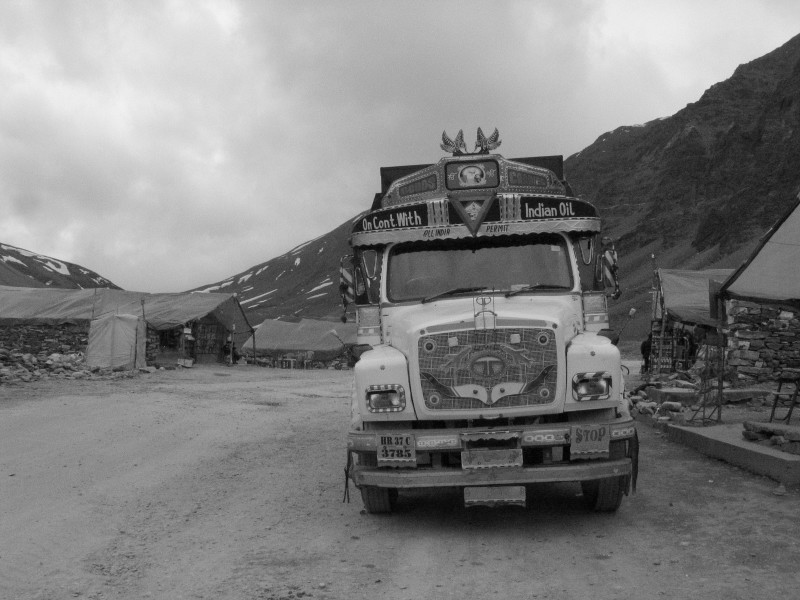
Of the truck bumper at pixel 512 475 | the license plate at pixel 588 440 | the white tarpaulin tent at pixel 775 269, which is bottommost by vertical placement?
the truck bumper at pixel 512 475

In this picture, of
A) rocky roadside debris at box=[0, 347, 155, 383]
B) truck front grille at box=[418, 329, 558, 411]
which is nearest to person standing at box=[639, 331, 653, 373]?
rocky roadside debris at box=[0, 347, 155, 383]

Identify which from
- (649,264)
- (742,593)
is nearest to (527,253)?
(742,593)

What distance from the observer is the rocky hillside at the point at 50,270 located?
6083 inches

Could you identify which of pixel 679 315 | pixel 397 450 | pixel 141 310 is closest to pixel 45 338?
pixel 141 310

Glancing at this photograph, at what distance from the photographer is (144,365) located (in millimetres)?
31766

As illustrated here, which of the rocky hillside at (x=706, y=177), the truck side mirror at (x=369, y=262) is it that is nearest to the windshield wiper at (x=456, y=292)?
the truck side mirror at (x=369, y=262)

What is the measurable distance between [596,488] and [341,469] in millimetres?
3795

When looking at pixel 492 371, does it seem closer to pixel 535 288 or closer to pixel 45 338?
pixel 535 288

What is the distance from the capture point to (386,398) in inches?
271

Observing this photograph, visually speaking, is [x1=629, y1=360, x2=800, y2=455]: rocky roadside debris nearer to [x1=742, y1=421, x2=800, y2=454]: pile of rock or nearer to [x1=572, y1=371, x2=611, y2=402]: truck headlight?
[x1=742, y1=421, x2=800, y2=454]: pile of rock

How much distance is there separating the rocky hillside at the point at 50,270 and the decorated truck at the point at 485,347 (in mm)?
147842

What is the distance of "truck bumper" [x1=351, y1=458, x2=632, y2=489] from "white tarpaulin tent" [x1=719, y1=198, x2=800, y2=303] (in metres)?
5.45

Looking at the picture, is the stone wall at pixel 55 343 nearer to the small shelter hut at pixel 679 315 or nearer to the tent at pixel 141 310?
the tent at pixel 141 310

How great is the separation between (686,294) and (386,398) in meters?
20.8
